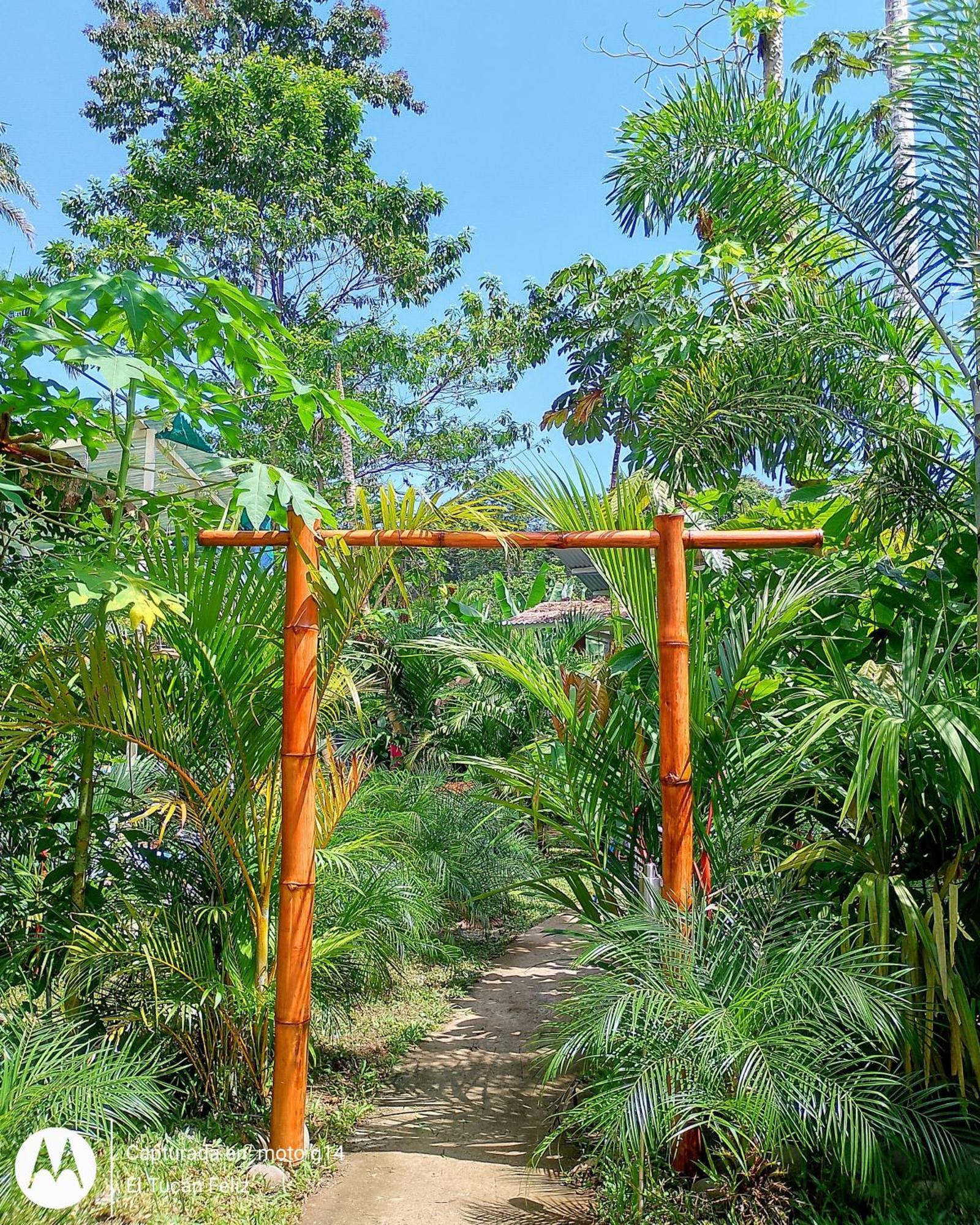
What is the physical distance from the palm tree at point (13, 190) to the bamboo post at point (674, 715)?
44.9 feet

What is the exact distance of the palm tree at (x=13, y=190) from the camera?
527 inches

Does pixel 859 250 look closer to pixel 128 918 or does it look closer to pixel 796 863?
pixel 796 863

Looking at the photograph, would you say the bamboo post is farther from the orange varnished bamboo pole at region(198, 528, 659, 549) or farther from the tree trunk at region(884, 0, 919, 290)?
the tree trunk at region(884, 0, 919, 290)

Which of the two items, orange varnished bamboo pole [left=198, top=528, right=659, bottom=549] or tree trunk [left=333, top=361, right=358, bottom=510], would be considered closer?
orange varnished bamboo pole [left=198, top=528, right=659, bottom=549]

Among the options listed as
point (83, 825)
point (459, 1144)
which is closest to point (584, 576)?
point (459, 1144)

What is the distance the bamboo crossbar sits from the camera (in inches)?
127

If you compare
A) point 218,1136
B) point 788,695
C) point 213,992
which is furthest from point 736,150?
point 218,1136

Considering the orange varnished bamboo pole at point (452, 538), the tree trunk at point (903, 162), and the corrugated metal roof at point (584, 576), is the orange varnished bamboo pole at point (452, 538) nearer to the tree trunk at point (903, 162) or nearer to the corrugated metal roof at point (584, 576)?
the tree trunk at point (903, 162)

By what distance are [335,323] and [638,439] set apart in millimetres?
10885

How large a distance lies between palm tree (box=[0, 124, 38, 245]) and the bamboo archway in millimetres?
13003

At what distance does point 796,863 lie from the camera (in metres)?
3.03

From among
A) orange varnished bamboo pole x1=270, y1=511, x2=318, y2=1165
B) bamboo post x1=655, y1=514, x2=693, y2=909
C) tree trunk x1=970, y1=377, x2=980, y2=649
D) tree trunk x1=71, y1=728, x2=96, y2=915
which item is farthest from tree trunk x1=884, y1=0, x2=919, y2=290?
tree trunk x1=71, y1=728, x2=96, y2=915

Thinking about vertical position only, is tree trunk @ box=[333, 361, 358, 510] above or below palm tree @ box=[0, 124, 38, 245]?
below

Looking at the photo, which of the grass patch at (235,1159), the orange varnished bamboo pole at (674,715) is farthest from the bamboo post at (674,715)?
the grass patch at (235,1159)
